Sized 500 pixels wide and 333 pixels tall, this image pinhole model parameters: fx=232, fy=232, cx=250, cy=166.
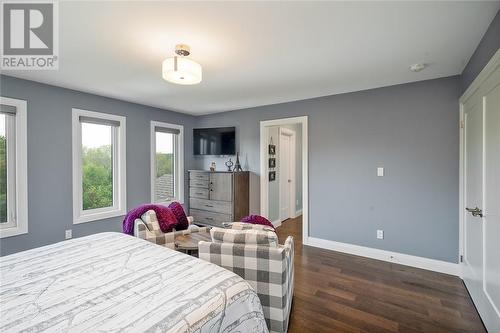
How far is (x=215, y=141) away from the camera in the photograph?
4.78m

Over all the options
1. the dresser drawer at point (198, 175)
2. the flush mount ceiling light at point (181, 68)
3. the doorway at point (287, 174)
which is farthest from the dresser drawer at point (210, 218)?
the flush mount ceiling light at point (181, 68)

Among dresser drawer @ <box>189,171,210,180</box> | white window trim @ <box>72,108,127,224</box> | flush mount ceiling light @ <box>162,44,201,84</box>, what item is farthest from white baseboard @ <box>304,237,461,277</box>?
white window trim @ <box>72,108,127,224</box>

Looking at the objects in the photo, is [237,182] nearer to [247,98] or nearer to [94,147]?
[247,98]

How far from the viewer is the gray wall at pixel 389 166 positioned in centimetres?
282

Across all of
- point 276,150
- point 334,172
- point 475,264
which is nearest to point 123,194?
point 276,150

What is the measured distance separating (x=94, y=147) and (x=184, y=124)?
1806 mm

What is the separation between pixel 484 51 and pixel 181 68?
247 cm

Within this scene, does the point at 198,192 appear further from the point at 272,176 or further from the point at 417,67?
the point at 417,67

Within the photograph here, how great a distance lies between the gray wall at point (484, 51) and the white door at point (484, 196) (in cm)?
15

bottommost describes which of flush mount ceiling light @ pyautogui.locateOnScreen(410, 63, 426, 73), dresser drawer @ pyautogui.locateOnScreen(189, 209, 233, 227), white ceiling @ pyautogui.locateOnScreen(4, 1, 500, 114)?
dresser drawer @ pyautogui.locateOnScreen(189, 209, 233, 227)

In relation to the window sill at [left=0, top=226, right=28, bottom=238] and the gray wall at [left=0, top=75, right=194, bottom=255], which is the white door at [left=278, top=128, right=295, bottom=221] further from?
the window sill at [left=0, top=226, right=28, bottom=238]

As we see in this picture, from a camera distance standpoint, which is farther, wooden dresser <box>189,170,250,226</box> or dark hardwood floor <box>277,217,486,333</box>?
wooden dresser <box>189,170,250,226</box>

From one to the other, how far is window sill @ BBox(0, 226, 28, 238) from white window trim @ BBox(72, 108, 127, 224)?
20.8 inches

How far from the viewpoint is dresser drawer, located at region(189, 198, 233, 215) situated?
420cm
